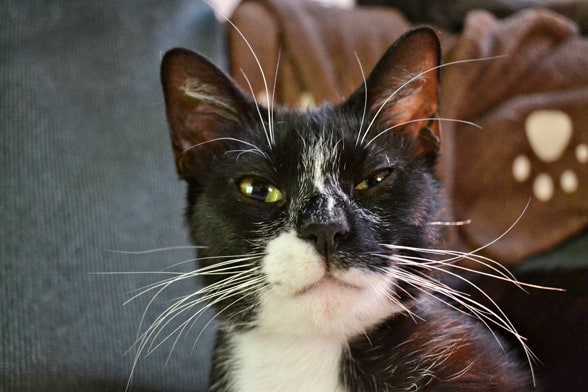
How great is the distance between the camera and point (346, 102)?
3.57 feet

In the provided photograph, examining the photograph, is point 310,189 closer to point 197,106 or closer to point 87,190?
point 197,106

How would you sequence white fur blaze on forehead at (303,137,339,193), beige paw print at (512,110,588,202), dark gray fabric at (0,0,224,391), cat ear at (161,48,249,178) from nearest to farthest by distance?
white fur blaze on forehead at (303,137,339,193) < cat ear at (161,48,249,178) < dark gray fabric at (0,0,224,391) < beige paw print at (512,110,588,202)

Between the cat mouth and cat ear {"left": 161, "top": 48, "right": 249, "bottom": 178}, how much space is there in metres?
0.34

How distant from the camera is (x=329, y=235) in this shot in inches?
32.4

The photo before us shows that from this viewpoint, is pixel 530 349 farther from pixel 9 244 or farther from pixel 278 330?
pixel 9 244

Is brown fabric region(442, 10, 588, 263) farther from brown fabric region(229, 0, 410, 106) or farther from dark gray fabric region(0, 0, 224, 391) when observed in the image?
dark gray fabric region(0, 0, 224, 391)

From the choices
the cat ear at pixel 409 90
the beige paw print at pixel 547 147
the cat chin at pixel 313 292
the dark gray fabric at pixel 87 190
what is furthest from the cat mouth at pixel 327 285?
the beige paw print at pixel 547 147

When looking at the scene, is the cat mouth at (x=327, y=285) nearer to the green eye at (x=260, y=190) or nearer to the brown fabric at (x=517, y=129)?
the green eye at (x=260, y=190)

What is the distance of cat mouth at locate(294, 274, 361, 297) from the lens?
849 mm

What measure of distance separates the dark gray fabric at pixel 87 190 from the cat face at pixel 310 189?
33 centimetres

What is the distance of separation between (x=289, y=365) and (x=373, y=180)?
1.12 ft

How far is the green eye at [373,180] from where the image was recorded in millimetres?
960

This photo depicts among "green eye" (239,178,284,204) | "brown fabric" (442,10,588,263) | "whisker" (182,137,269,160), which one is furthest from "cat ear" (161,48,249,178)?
"brown fabric" (442,10,588,263)

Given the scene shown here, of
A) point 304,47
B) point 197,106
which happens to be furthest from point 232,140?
point 304,47
